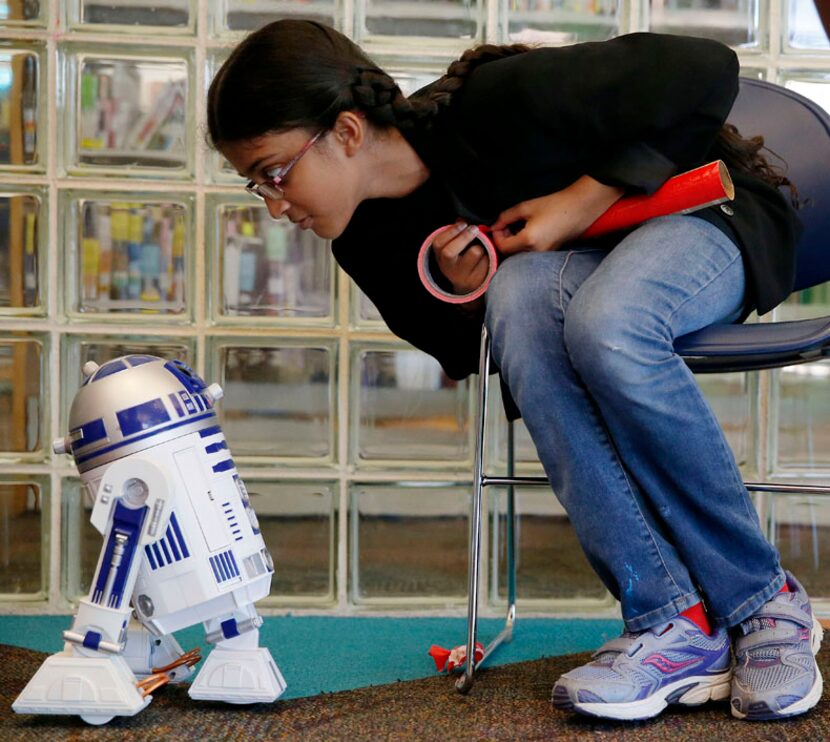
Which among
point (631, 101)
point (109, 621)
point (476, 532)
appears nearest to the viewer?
point (109, 621)

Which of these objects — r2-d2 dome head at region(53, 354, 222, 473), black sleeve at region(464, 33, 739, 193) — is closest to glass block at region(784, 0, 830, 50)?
black sleeve at region(464, 33, 739, 193)

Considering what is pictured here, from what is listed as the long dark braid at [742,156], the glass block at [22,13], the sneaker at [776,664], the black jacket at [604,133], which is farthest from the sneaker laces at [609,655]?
the glass block at [22,13]

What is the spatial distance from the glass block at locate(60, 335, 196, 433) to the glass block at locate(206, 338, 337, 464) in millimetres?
70

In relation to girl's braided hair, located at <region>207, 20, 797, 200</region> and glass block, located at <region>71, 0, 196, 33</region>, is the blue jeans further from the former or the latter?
glass block, located at <region>71, 0, 196, 33</region>

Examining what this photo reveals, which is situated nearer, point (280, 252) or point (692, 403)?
point (692, 403)

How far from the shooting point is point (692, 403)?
1151 millimetres

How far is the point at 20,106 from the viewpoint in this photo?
1.81 meters

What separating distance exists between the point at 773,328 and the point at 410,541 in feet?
2.82

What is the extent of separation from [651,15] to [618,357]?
0.96 metres

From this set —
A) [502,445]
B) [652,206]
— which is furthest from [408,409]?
[652,206]

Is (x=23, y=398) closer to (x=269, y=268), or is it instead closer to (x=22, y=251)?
(x=22, y=251)

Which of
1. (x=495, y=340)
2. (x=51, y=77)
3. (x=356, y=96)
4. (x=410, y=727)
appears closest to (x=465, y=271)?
(x=495, y=340)

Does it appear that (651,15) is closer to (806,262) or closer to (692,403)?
(806,262)

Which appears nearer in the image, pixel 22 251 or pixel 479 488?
pixel 479 488
